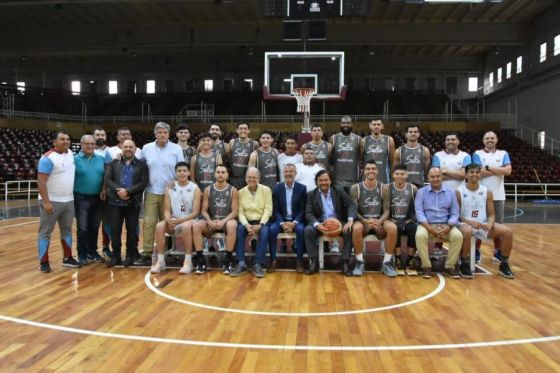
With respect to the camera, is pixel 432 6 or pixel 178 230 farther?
pixel 432 6

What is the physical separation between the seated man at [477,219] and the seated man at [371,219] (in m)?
0.83

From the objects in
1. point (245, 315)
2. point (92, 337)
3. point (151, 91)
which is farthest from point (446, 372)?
point (151, 91)

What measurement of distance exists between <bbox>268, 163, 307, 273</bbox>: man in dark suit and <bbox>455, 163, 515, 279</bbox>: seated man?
1864mm

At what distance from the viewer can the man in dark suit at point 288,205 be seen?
556 centimetres

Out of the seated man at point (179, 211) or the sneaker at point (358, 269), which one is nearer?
the sneaker at point (358, 269)

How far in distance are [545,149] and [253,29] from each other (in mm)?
14741

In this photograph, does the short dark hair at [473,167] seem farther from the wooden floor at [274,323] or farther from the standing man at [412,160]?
the wooden floor at [274,323]

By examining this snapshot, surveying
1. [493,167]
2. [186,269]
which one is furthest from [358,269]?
[493,167]

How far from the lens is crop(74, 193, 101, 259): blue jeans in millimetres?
5703

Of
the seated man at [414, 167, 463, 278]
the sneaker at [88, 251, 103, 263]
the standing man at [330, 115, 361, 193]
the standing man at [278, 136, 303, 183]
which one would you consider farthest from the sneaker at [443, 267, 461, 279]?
the sneaker at [88, 251, 103, 263]

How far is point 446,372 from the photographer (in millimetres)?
2805

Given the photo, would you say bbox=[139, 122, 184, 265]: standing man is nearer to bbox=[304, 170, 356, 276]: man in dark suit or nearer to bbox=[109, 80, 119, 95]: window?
bbox=[304, 170, 356, 276]: man in dark suit

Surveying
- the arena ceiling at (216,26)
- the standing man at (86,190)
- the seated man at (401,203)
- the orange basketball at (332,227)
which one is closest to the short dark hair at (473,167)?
the seated man at (401,203)

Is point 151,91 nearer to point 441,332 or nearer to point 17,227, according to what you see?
point 17,227
